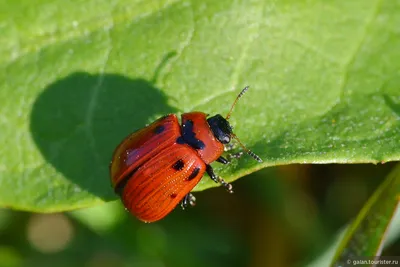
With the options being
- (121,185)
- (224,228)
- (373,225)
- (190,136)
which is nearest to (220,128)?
(190,136)

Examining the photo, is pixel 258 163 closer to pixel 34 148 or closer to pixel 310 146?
pixel 310 146

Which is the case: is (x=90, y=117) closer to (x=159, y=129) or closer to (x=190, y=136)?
(x=159, y=129)

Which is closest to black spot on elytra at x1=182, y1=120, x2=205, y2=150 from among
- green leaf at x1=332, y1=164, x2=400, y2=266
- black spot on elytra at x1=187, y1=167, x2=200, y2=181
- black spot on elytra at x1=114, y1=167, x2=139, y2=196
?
black spot on elytra at x1=187, y1=167, x2=200, y2=181

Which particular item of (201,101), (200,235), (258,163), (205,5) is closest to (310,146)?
(258,163)

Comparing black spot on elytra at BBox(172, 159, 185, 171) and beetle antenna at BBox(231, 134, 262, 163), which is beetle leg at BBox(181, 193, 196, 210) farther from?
beetle antenna at BBox(231, 134, 262, 163)

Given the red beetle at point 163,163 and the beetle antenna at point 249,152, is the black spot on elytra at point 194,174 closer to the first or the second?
the red beetle at point 163,163

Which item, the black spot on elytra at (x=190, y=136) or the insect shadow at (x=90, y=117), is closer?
the insect shadow at (x=90, y=117)

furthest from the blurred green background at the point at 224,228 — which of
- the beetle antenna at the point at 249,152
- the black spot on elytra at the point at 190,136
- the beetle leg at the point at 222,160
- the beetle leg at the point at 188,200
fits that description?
the beetle antenna at the point at 249,152
